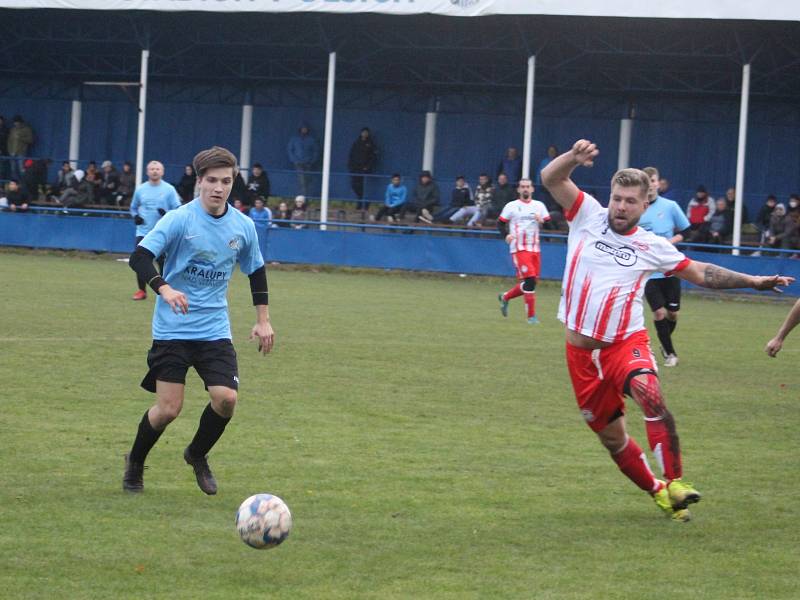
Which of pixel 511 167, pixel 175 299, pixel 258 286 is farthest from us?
pixel 511 167

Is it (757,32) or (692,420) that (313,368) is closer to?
(692,420)

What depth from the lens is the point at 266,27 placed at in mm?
32875

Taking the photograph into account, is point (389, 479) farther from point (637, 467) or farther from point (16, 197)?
point (16, 197)

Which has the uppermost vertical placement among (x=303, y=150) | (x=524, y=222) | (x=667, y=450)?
(x=303, y=150)

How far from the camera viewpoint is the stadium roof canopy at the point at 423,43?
26812 millimetres

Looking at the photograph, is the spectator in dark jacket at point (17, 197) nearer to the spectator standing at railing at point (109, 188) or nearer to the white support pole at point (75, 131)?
the spectator standing at railing at point (109, 188)

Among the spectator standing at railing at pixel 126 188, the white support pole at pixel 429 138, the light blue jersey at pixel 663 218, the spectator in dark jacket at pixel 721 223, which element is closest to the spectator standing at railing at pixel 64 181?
the spectator standing at railing at pixel 126 188

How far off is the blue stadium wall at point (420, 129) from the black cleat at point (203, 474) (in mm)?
26465

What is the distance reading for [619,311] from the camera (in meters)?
6.91

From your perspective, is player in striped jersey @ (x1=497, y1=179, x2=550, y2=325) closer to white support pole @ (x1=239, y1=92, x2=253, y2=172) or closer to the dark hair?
the dark hair

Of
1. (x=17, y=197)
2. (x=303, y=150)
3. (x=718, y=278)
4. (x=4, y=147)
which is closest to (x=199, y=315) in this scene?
(x=718, y=278)

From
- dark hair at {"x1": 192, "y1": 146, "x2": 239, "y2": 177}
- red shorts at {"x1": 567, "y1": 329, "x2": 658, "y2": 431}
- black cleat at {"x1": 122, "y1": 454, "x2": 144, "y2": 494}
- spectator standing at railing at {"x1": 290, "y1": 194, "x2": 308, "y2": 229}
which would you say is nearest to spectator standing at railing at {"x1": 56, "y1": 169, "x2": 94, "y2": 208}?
spectator standing at railing at {"x1": 290, "y1": 194, "x2": 308, "y2": 229}

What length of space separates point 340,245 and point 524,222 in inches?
354

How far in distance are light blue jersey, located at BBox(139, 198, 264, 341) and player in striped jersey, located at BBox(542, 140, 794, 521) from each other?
1730mm
